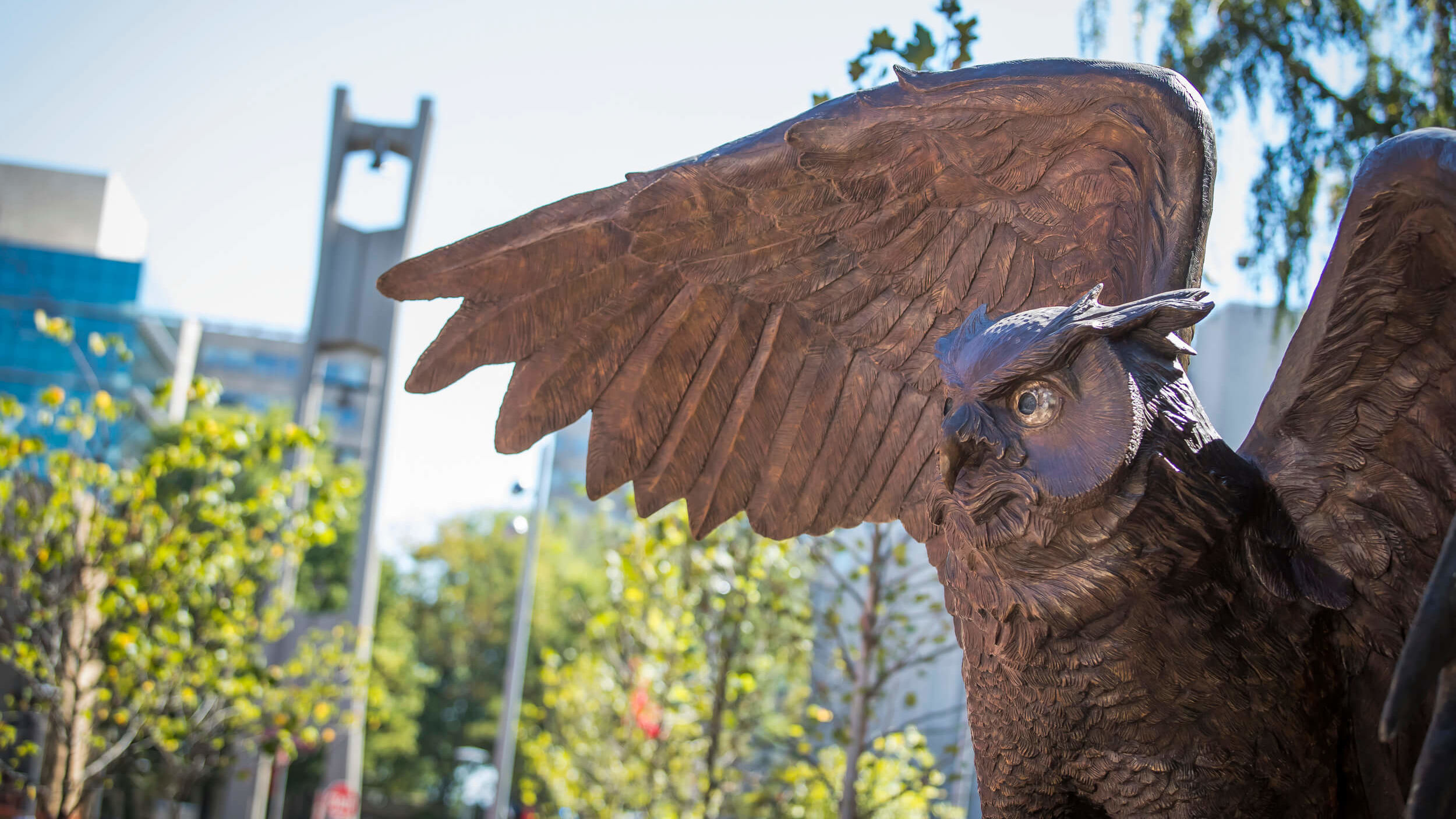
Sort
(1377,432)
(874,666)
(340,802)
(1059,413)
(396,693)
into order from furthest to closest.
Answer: (396,693)
(340,802)
(874,666)
(1377,432)
(1059,413)

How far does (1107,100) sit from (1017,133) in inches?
7.5

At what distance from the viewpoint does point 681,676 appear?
9805mm

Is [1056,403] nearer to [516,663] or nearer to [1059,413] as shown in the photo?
[1059,413]

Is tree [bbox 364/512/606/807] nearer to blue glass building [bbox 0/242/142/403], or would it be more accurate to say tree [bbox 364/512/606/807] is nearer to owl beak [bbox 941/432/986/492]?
blue glass building [bbox 0/242/142/403]

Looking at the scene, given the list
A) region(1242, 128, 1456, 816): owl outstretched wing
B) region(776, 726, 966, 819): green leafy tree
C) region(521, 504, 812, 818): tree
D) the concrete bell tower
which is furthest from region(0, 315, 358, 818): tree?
region(1242, 128, 1456, 816): owl outstretched wing

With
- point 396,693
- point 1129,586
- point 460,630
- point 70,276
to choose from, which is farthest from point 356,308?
point 460,630

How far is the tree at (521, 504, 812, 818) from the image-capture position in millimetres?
8328

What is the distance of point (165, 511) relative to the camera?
8.88 m

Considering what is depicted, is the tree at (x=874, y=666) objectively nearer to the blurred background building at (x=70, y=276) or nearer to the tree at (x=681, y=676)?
the tree at (x=681, y=676)

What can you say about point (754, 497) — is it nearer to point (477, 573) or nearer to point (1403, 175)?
point (1403, 175)

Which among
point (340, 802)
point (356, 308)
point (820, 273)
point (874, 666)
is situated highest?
point (356, 308)

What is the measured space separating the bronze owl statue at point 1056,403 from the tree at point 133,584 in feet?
20.0

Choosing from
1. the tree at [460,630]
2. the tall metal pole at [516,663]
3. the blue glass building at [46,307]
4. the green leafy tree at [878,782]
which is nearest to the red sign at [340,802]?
the tall metal pole at [516,663]

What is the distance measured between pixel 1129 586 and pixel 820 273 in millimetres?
1111
